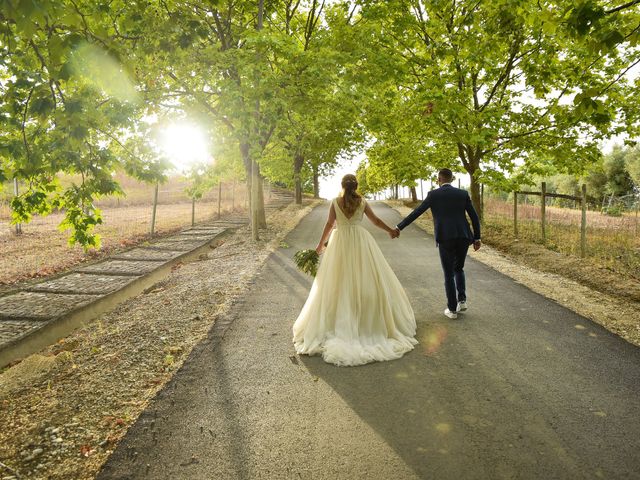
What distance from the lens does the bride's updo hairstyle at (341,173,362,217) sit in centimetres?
552

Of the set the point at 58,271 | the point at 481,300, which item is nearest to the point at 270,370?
the point at 481,300

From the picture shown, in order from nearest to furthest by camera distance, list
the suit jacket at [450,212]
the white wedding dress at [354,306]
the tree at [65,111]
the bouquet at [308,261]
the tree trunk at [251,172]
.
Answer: the tree at [65,111] → the white wedding dress at [354,306] → the bouquet at [308,261] → the suit jacket at [450,212] → the tree trunk at [251,172]

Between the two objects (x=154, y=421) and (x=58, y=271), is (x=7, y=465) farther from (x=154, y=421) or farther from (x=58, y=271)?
(x=58, y=271)

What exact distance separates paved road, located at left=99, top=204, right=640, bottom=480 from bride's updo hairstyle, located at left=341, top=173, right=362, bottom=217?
1.92 meters

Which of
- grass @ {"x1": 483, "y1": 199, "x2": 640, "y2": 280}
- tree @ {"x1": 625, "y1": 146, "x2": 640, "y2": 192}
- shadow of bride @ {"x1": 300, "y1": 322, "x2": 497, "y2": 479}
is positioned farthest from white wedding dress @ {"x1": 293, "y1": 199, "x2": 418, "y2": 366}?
tree @ {"x1": 625, "y1": 146, "x2": 640, "y2": 192}

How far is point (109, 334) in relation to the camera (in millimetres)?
6512

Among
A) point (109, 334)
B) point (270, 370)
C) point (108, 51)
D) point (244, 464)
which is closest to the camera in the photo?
point (244, 464)

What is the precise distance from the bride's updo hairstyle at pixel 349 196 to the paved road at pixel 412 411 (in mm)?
1925

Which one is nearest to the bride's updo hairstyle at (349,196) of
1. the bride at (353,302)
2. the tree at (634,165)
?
the bride at (353,302)

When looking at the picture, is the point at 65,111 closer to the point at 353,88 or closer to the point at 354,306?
the point at 354,306

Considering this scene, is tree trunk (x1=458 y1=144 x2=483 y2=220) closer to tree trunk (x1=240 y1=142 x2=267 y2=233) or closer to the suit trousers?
tree trunk (x1=240 y1=142 x2=267 y2=233)

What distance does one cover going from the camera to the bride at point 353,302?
5195 mm

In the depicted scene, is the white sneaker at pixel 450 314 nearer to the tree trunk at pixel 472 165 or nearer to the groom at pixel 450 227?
the groom at pixel 450 227

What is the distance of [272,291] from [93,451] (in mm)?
4970
